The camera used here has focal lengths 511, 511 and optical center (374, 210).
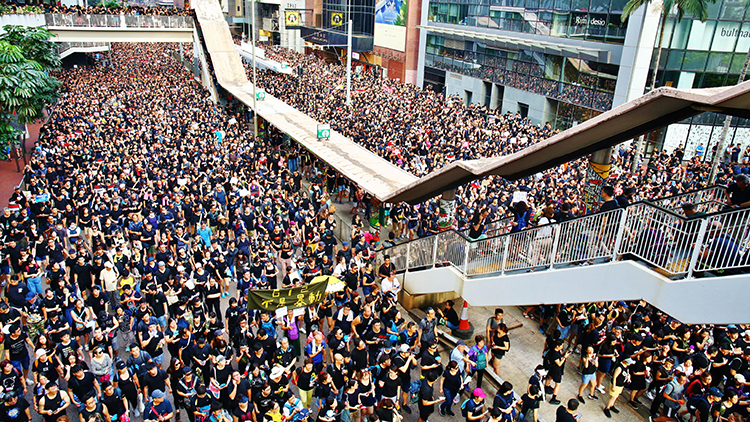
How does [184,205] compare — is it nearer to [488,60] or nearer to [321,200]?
[321,200]

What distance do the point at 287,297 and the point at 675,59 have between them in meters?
23.4

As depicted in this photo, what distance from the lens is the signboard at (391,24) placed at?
43500 mm

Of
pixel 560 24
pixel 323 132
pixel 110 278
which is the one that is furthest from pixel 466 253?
pixel 560 24

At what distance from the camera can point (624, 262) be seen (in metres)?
6.93

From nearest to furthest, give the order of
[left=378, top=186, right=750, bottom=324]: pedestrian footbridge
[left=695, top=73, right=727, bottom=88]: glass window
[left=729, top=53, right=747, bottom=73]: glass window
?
[left=378, top=186, right=750, bottom=324]: pedestrian footbridge
[left=729, top=53, right=747, bottom=73]: glass window
[left=695, top=73, right=727, bottom=88]: glass window

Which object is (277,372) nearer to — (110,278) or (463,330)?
(463,330)

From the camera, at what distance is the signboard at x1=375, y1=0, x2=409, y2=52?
143 ft

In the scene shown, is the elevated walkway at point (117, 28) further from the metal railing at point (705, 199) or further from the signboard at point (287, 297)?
the metal railing at point (705, 199)

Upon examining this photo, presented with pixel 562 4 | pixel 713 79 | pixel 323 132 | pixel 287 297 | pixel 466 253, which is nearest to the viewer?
pixel 287 297

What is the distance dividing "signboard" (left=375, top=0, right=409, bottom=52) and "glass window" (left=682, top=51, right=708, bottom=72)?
24088 mm

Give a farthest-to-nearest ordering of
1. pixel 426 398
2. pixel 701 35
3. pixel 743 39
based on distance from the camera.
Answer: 1. pixel 701 35
2. pixel 743 39
3. pixel 426 398

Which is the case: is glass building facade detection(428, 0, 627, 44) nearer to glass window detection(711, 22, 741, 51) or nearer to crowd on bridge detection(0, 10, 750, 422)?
glass window detection(711, 22, 741, 51)

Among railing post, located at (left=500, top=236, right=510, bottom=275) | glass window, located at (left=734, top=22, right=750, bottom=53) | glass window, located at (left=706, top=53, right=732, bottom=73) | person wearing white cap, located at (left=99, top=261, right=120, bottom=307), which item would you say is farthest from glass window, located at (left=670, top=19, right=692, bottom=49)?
person wearing white cap, located at (left=99, top=261, right=120, bottom=307)

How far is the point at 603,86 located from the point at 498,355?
2196 cm
